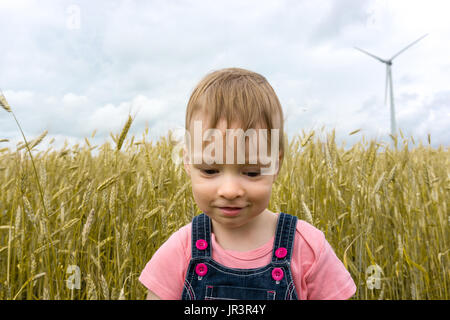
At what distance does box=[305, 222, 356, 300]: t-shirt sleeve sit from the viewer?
1.26 metres

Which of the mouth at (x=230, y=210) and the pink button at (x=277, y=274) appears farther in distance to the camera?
the pink button at (x=277, y=274)

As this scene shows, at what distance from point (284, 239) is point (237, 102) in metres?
0.48

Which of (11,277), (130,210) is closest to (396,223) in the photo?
(130,210)

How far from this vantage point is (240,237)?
1251 mm

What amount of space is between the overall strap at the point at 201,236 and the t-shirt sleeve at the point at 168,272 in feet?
0.15

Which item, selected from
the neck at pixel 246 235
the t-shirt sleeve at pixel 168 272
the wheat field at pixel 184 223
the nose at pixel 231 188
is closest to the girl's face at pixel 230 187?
the nose at pixel 231 188

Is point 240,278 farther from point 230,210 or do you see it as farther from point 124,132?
point 124,132

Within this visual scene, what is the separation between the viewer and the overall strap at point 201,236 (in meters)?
1.26

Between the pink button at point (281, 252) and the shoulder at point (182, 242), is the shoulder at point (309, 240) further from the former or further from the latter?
the shoulder at point (182, 242)

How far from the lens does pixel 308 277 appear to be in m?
1.27

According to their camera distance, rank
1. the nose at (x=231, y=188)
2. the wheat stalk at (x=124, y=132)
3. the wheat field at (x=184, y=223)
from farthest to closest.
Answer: the wheat field at (x=184, y=223), the wheat stalk at (x=124, y=132), the nose at (x=231, y=188)

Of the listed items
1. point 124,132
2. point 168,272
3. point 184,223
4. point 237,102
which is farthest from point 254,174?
point 184,223
